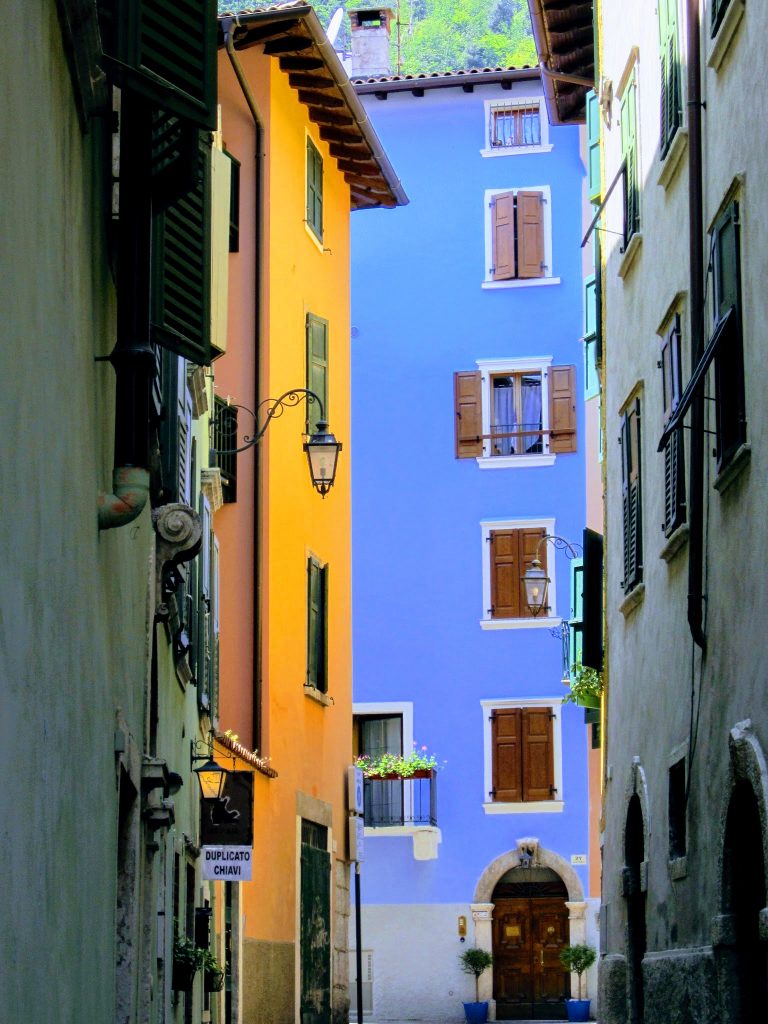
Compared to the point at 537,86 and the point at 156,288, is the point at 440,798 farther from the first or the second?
the point at 156,288

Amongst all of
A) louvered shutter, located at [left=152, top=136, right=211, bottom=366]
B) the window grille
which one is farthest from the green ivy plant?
the window grille

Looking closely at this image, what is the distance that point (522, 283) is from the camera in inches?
1393

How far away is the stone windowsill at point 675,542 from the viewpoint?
1225cm

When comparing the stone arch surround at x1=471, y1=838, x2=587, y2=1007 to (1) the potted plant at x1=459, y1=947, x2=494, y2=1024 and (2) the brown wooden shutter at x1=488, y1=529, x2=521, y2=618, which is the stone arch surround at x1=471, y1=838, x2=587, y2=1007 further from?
(2) the brown wooden shutter at x1=488, y1=529, x2=521, y2=618

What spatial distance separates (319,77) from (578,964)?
15374mm

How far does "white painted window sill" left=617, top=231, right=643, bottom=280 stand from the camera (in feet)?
49.4

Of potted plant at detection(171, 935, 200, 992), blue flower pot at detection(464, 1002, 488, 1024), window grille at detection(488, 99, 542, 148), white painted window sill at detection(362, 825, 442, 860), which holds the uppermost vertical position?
window grille at detection(488, 99, 542, 148)

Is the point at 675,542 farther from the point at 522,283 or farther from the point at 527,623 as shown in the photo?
the point at 522,283

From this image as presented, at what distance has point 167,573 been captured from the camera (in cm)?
1095

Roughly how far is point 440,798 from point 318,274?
1175 centimetres

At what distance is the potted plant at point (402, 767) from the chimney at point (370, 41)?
1428cm

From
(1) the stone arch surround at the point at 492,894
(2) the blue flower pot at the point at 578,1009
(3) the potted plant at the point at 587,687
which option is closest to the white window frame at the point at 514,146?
(1) the stone arch surround at the point at 492,894

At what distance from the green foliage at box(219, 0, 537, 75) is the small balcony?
32751 mm

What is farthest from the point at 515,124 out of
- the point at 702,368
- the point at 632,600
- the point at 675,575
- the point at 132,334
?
the point at 132,334
